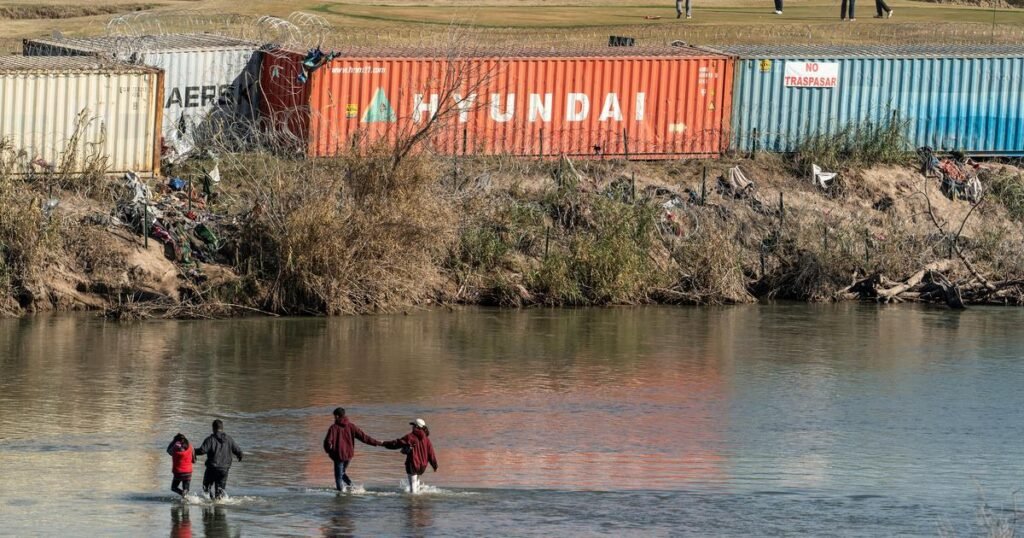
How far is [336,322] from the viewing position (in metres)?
37.9

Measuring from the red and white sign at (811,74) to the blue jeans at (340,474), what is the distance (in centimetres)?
2687

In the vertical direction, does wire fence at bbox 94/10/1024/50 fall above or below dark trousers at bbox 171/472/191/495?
above

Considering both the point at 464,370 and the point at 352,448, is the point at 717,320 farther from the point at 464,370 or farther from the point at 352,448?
the point at 352,448

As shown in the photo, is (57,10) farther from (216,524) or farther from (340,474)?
(216,524)

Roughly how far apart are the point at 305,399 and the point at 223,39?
1827 centimetres

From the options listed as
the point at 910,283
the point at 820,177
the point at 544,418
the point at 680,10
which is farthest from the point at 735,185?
the point at 680,10

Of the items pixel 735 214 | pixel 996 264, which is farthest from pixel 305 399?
pixel 996 264

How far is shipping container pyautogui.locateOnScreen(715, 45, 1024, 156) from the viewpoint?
4741 centimetres

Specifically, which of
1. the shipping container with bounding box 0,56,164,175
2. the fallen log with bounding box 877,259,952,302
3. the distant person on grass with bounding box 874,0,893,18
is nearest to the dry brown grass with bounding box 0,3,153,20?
A: the shipping container with bounding box 0,56,164,175

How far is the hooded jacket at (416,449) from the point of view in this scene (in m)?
→ 23.2

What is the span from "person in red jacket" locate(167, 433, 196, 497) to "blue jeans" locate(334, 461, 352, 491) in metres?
2.08

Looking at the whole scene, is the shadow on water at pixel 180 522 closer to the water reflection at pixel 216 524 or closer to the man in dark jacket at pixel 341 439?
the water reflection at pixel 216 524

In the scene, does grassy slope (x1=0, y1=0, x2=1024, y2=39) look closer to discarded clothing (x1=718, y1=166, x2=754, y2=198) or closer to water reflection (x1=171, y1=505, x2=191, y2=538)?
discarded clothing (x1=718, y1=166, x2=754, y2=198)

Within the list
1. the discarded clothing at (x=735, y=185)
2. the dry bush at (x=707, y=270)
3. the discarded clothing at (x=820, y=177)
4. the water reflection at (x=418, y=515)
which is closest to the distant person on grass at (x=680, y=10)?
the discarded clothing at (x=820, y=177)
